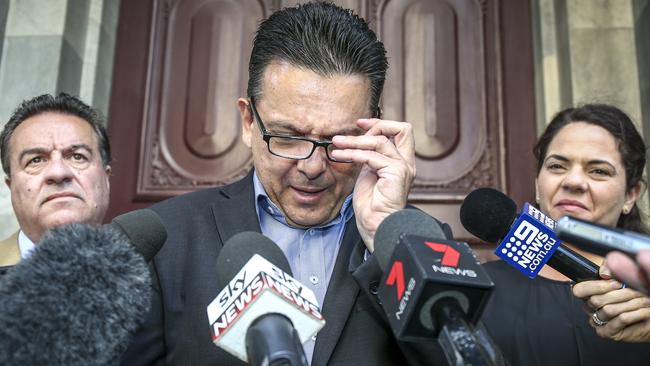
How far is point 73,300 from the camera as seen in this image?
0.82 metres

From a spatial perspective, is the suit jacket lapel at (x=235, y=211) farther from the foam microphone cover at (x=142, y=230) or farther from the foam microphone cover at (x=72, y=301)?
the foam microphone cover at (x=72, y=301)

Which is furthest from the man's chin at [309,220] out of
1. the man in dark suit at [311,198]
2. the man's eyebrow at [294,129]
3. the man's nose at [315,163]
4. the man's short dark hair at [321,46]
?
the man's short dark hair at [321,46]

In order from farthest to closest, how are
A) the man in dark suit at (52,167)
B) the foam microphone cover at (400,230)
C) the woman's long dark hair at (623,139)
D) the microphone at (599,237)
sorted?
the woman's long dark hair at (623,139) < the man in dark suit at (52,167) < the foam microphone cover at (400,230) < the microphone at (599,237)

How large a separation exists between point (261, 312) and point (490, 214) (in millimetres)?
876

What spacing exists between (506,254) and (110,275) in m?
0.97

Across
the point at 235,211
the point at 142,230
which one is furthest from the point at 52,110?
the point at 142,230

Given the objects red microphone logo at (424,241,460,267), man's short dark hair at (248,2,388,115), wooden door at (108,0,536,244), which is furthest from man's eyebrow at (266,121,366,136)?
wooden door at (108,0,536,244)

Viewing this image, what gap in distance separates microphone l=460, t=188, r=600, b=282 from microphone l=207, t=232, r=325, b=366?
70 centimetres

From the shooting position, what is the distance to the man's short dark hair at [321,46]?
1617mm

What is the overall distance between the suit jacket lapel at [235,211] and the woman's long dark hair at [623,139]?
3.94 feet

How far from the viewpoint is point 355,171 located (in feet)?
5.30

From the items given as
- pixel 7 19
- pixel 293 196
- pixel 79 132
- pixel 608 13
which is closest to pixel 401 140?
pixel 293 196

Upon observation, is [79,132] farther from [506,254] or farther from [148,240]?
[506,254]

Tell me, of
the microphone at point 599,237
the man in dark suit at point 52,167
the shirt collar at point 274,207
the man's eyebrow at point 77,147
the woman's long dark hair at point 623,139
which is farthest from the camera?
the woman's long dark hair at point 623,139
